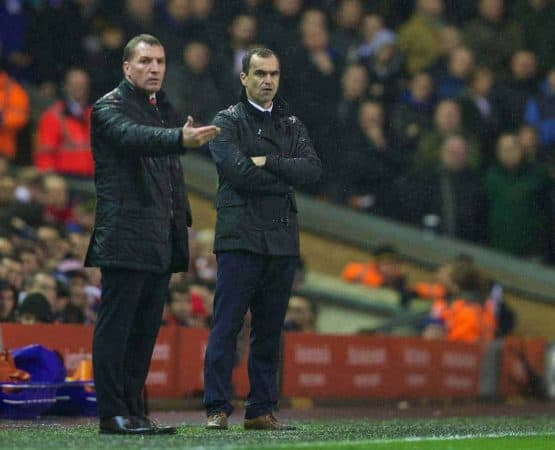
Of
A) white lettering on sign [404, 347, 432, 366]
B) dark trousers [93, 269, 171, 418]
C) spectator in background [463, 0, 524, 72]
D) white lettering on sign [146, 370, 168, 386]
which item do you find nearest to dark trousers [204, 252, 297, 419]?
dark trousers [93, 269, 171, 418]

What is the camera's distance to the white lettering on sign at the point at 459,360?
18281 millimetres

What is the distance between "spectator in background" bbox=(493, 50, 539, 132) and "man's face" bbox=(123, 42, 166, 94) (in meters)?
11.9

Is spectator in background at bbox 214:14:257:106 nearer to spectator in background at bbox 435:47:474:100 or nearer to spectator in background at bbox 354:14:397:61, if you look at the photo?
spectator in background at bbox 354:14:397:61

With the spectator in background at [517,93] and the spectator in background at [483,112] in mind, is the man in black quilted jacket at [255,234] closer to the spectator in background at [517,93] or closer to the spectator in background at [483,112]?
the spectator in background at [483,112]

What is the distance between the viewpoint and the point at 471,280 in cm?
1939

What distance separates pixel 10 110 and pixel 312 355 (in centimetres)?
489

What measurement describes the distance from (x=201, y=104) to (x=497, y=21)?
188 inches

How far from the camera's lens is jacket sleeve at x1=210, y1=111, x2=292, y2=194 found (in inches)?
398

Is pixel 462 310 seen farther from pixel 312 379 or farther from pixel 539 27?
pixel 539 27

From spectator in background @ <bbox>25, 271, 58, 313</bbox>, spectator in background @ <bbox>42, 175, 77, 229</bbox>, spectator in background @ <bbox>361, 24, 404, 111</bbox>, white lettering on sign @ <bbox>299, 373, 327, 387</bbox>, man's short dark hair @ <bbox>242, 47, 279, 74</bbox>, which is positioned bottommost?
white lettering on sign @ <bbox>299, 373, 327, 387</bbox>

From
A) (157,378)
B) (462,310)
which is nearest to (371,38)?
(462,310)

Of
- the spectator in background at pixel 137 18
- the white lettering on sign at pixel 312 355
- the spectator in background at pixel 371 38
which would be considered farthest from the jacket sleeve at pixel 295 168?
the spectator in background at pixel 371 38

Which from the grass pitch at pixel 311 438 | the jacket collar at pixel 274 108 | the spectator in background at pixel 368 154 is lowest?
the grass pitch at pixel 311 438

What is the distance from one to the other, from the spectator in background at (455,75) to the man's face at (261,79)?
11177 mm
